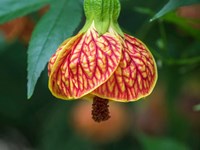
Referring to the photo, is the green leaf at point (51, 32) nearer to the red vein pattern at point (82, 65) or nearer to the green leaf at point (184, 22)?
the red vein pattern at point (82, 65)

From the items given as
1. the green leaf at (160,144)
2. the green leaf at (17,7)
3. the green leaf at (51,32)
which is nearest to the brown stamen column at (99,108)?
the green leaf at (51,32)

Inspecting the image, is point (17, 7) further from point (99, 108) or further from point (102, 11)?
point (99, 108)

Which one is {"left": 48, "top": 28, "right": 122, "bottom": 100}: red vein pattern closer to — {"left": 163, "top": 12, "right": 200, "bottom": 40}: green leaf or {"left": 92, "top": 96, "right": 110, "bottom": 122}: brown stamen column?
{"left": 92, "top": 96, "right": 110, "bottom": 122}: brown stamen column

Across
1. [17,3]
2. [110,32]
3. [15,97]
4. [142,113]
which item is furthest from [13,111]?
[110,32]

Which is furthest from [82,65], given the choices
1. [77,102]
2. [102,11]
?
[77,102]

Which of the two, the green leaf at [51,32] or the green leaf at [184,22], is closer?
the green leaf at [51,32]

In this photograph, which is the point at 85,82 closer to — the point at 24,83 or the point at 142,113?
the point at 142,113
